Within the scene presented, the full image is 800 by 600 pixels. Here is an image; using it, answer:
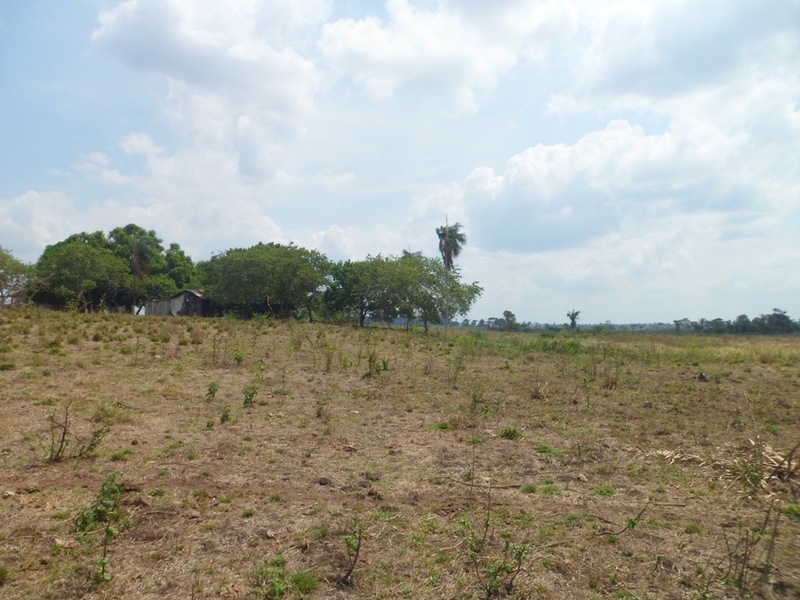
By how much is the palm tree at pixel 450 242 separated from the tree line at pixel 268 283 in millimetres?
8058

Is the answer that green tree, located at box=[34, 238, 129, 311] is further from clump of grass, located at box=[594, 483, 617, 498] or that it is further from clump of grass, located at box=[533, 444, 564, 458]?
clump of grass, located at box=[594, 483, 617, 498]

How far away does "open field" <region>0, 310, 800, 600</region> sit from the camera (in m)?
3.98

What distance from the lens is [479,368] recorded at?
599 inches

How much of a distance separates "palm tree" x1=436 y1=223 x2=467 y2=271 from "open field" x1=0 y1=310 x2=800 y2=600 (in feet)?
121

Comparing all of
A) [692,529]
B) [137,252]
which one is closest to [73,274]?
[137,252]

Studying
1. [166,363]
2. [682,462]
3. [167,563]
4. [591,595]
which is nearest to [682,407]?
[682,462]

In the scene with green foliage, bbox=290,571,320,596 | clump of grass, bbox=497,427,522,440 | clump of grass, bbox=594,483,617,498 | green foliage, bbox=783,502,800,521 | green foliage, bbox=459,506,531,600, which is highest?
clump of grass, bbox=497,427,522,440

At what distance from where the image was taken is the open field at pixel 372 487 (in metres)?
3.98

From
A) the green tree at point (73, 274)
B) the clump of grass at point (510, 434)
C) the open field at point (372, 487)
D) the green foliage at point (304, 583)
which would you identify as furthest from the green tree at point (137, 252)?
the green foliage at point (304, 583)

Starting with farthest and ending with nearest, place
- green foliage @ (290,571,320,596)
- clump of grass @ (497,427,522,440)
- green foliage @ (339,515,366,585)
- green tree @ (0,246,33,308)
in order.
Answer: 1. green tree @ (0,246,33,308)
2. clump of grass @ (497,427,522,440)
3. green foliage @ (339,515,366,585)
4. green foliage @ (290,571,320,596)

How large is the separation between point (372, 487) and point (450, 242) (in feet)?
143

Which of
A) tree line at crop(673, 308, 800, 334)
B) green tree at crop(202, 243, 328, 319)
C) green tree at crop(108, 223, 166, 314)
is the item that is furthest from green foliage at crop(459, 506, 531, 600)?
tree line at crop(673, 308, 800, 334)

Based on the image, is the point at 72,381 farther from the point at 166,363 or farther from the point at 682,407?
the point at 682,407

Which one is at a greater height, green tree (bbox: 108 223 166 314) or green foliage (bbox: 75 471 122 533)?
green tree (bbox: 108 223 166 314)
